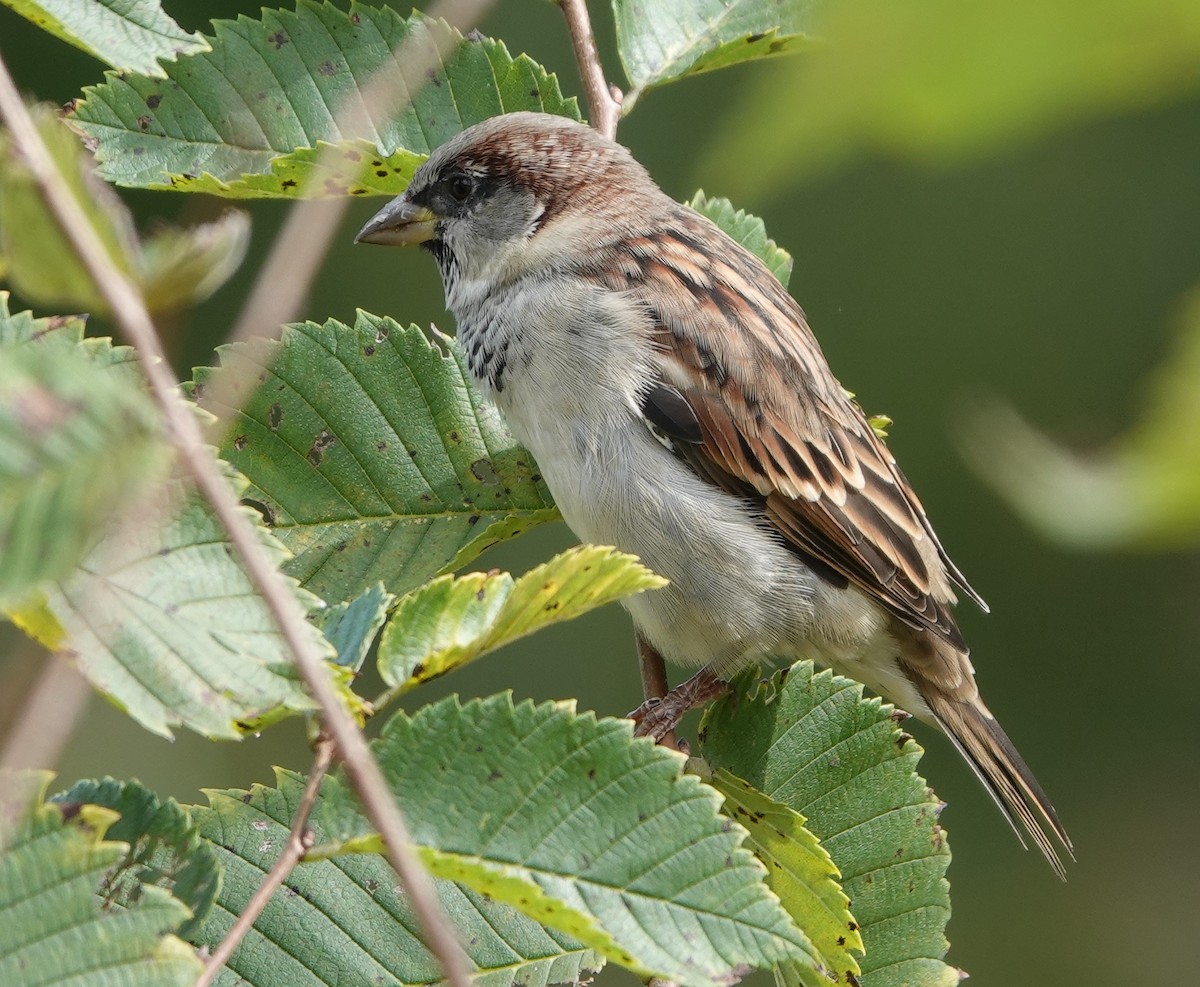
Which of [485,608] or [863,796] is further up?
[485,608]

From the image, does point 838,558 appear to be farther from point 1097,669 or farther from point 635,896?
point 1097,669

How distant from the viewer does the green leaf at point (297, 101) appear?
1.68 metres

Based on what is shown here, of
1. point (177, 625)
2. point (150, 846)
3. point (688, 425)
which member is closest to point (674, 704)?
point (688, 425)

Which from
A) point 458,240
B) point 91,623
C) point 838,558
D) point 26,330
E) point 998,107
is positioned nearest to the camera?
point 998,107

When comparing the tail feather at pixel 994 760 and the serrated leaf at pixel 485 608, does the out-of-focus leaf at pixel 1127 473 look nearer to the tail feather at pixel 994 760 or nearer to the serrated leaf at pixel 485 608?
the serrated leaf at pixel 485 608

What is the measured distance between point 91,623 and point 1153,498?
2.44 feet

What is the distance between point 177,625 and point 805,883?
30.0 inches

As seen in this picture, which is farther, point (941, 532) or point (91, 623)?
point (941, 532)

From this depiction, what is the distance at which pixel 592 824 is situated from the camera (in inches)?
42.3

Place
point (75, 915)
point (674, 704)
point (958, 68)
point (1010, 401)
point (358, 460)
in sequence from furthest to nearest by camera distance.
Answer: point (1010, 401) < point (674, 704) < point (358, 460) < point (75, 915) < point (958, 68)

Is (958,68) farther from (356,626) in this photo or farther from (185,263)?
(356,626)

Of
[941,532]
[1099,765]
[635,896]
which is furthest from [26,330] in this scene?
[1099,765]

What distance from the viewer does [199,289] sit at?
65 centimetres

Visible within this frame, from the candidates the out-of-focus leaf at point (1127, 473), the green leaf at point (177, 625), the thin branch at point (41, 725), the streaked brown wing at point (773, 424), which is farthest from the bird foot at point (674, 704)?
the out-of-focus leaf at point (1127, 473)
